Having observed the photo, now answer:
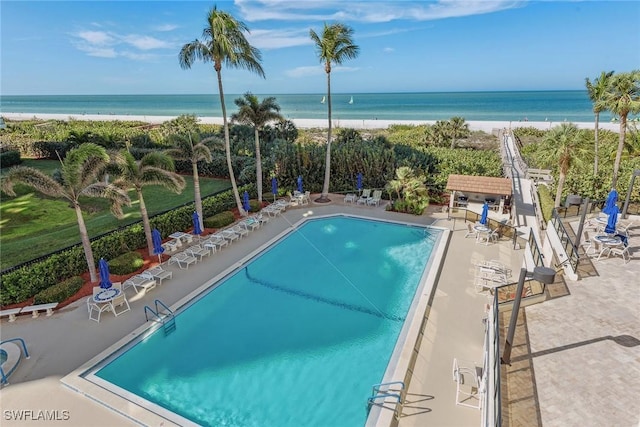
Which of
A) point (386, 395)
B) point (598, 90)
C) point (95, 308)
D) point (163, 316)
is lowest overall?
point (163, 316)

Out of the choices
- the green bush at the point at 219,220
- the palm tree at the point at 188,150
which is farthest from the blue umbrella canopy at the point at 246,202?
the palm tree at the point at 188,150

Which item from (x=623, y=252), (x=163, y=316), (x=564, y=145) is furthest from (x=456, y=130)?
(x=163, y=316)

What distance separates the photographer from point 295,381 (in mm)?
8562

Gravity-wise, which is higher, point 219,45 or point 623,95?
point 219,45

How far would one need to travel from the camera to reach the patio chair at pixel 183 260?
1389 centimetres

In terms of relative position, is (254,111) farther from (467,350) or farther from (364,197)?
(467,350)

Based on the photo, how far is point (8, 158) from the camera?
2861 cm

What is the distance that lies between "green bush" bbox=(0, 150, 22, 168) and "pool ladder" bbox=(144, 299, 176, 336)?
90.9 feet

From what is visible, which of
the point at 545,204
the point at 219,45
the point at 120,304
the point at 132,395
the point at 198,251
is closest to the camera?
the point at 132,395

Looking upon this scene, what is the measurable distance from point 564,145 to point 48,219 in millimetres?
26085

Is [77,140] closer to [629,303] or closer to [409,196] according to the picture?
[409,196]

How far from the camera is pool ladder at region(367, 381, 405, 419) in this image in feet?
24.1

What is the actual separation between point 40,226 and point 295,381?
15.9 m

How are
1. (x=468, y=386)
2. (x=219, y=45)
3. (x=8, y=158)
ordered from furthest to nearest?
(x=8, y=158)
(x=219, y=45)
(x=468, y=386)
